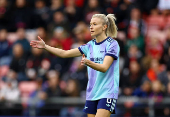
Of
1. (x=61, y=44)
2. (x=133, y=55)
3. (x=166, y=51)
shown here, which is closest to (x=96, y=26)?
(x=133, y=55)

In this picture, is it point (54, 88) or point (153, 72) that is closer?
point (153, 72)

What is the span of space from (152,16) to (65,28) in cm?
300

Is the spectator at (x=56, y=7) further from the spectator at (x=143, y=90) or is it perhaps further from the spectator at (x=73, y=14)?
the spectator at (x=143, y=90)

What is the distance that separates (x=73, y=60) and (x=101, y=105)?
6606mm

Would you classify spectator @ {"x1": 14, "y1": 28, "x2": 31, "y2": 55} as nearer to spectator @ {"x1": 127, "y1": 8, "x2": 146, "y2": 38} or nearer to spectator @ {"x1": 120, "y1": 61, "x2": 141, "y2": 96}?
spectator @ {"x1": 127, "y1": 8, "x2": 146, "y2": 38}

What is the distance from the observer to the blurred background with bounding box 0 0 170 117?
10.8 metres

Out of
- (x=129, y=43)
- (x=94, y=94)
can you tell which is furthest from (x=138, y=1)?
(x=94, y=94)

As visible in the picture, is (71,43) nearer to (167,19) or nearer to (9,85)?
(9,85)

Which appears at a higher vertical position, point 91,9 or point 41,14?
point 41,14

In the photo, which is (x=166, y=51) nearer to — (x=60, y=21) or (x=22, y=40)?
(x=60, y=21)

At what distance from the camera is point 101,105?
5871mm

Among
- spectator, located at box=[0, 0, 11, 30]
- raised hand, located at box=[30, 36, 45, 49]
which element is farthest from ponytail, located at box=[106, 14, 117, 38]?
spectator, located at box=[0, 0, 11, 30]

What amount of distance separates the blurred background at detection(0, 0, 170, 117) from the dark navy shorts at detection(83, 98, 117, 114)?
4.75m

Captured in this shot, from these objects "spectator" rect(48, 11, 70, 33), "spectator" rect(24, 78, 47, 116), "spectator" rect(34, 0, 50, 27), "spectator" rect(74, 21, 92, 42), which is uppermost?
"spectator" rect(34, 0, 50, 27)
